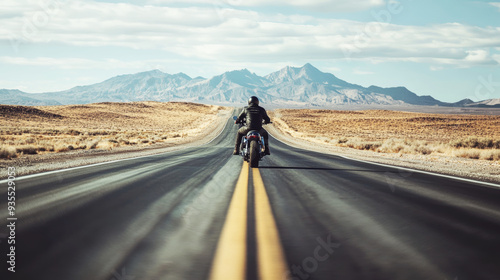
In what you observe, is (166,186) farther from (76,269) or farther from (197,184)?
(76,269)

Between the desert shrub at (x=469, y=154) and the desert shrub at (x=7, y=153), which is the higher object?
the desert shrub at (x=469, y=154)

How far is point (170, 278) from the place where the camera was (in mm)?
2307

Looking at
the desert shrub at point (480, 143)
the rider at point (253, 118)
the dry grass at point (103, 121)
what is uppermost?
the rider at point (253, 118)

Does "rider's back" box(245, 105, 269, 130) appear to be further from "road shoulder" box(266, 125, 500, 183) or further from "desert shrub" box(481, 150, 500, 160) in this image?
"desert shrub" box(481, 150, 500, 160)

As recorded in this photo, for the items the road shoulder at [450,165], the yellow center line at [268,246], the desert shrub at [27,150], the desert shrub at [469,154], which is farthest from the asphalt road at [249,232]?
the desert shrub at [469,154]

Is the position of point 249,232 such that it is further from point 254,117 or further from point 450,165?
point 450,165

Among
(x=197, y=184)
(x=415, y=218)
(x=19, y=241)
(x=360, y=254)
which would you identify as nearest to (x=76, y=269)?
(x=19, y=241)

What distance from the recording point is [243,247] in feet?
9.32

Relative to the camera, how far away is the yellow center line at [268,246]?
239 cm

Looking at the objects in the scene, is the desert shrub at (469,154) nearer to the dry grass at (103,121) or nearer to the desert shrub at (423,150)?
the desert shrub at (423,150)

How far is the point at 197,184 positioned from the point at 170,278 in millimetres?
3820

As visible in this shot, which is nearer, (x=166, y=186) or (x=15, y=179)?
(x=166, y=186)

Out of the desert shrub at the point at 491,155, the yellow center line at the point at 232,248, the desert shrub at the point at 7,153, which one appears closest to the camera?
the yellow center line at the point at 232,248

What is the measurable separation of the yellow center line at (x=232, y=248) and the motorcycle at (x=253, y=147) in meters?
5.14
